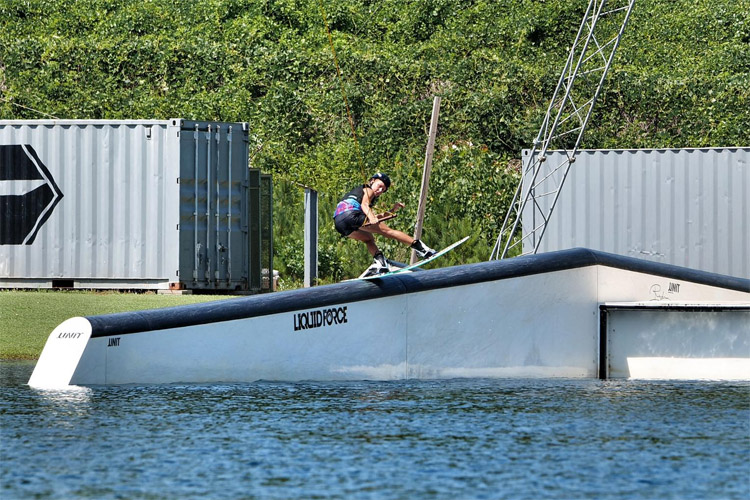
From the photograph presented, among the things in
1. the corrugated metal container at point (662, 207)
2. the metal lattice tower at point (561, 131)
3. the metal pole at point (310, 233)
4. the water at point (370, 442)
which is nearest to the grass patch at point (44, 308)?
the metal pole at point (310, 233)

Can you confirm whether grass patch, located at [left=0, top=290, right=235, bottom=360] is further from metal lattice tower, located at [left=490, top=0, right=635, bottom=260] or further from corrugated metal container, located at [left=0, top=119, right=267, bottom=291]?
metal lattice tower, located at [left=490, top=0, right=635, bottom=260]

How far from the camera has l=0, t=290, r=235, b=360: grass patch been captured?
13648mm

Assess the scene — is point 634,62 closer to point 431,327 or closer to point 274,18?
point 274,18

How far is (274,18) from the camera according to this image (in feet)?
128

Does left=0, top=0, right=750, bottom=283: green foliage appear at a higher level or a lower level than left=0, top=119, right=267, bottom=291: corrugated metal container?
higher

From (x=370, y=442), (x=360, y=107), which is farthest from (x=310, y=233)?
(x=370, y=442)

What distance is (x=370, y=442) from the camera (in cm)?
776

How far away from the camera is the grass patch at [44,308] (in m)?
13.6

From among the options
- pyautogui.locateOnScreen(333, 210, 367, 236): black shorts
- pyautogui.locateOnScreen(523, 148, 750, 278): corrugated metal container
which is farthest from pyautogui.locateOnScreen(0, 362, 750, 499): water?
pyautogui.locateOnScreen(523, 148, 750, 278): corrugated metal container

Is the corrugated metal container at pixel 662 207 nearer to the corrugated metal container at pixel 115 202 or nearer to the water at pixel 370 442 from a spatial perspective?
the corrugated metal container at pixel 115 202

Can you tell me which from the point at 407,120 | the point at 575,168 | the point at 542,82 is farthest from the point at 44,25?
the point at 575,168

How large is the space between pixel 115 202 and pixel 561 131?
39.8 feet

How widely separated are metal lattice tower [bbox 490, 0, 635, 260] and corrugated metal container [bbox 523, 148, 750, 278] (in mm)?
356

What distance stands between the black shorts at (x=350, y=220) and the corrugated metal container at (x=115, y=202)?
281 inches
